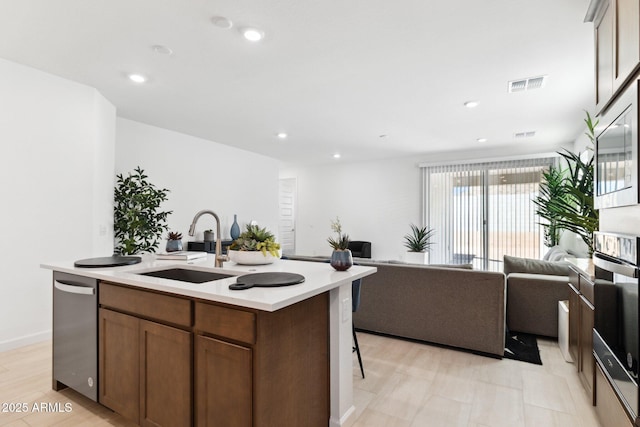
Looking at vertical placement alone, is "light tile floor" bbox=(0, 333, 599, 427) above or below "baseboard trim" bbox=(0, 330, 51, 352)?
below

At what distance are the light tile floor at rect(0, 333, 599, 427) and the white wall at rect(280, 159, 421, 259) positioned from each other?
4473 mm

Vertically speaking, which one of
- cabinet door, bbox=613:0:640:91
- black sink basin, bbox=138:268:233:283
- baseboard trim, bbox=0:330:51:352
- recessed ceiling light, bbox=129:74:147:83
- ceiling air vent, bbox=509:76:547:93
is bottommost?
baseboard trim, bbox=0:330:51:352

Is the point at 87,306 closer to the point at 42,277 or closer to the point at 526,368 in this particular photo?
the point at 42,277

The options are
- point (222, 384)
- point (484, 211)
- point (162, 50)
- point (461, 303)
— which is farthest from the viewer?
point (484, 211)

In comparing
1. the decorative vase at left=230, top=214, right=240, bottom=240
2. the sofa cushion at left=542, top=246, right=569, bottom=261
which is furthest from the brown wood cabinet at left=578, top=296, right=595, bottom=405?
the decorative vase at left=230, top=214, right=240, bottom=240

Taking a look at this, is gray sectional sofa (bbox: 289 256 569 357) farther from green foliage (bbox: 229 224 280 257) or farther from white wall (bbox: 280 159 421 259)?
white wall (bbox: 280 159 421 259)

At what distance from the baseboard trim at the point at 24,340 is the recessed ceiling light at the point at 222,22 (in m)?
3.29

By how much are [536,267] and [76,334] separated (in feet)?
13.9

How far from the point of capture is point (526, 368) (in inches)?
108

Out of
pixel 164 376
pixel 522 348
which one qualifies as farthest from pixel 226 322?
pixel 522 348

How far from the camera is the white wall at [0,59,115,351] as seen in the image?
9.90ft

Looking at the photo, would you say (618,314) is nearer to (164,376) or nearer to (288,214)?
(164,376)

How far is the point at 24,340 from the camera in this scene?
124 inches

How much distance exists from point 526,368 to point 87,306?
10.6 feet
